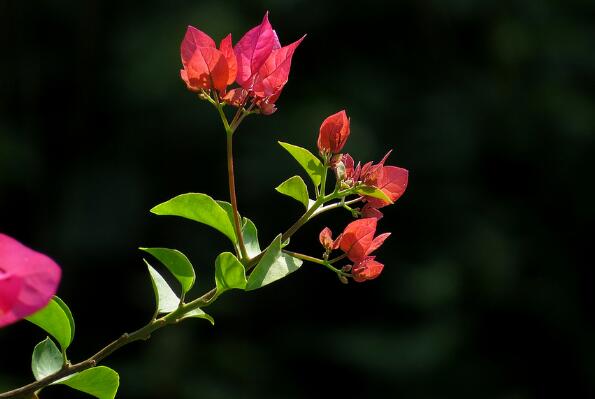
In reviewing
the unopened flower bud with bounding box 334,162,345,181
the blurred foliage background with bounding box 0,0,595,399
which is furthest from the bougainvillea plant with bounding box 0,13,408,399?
the blurred foliage background with bounding box 0,0,595,399

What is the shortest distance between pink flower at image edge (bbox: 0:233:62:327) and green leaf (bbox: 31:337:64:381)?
0.58ft

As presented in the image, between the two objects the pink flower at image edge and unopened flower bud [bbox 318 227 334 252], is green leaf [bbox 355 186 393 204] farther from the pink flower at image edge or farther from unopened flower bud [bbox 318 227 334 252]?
the pink flower at image edge

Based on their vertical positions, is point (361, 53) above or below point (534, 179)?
above

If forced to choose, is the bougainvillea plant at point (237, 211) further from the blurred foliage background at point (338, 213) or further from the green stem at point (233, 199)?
the blurred foliage background at point (338, 213)

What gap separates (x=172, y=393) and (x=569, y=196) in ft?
5.59

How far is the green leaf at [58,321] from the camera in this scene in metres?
0.60

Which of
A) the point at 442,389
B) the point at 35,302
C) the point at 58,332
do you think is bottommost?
the point at 442,389

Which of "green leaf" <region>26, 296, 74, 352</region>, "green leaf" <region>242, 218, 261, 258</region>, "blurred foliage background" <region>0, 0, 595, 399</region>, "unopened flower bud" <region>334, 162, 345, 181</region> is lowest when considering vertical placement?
"blurred foliage background" <region>0, 0, 595, 399</region>

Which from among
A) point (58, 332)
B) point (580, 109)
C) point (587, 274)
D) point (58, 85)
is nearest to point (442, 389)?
point (587, 274)

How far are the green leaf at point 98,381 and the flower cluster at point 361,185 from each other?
0.14 metres

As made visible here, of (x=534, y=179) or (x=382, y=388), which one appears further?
(x=534, y=179)

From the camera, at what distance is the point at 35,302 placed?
0.41 m

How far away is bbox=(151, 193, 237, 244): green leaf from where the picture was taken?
59 centimetres

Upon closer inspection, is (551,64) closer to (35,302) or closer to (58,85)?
(58,85)
